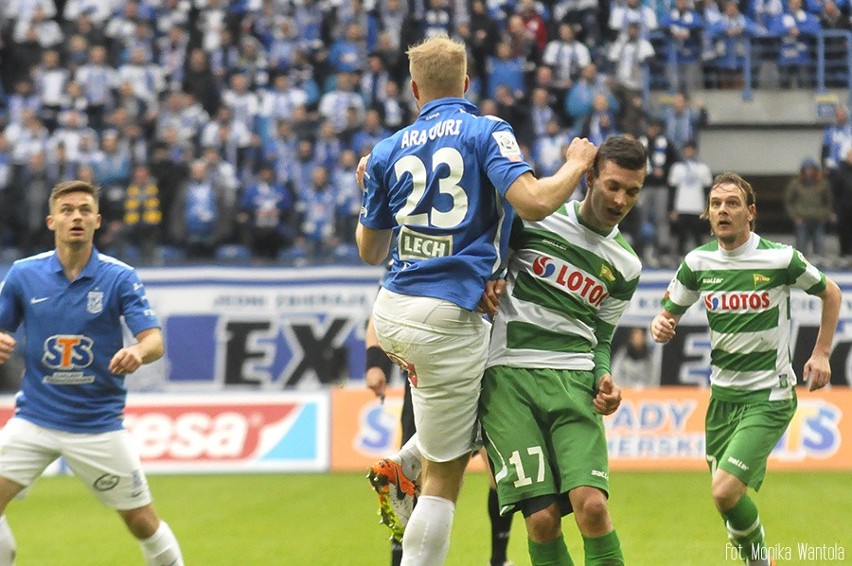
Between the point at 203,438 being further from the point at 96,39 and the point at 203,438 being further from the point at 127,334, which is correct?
the point at 96,39

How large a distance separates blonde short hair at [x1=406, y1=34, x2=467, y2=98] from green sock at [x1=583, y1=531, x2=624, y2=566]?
2061 millimetres

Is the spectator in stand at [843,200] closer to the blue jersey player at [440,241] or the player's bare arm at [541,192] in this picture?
the blue jersey player at [440,241]

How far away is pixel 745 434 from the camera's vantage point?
780cm

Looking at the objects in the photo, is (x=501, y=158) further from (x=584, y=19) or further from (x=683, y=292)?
(x=584, y=19)

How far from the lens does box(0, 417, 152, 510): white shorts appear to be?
718 centimetres

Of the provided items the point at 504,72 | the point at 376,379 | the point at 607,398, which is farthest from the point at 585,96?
the point at 607,398

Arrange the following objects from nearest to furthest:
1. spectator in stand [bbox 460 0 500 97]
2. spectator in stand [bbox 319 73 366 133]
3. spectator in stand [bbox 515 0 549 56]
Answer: spectator in stand [bbox 319 73 366 133], spectator in stand [bbox 460 0 500 97], spectator in stand [bbox 515 0 549 56]

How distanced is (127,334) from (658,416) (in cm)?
725

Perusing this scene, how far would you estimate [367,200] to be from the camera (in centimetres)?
621

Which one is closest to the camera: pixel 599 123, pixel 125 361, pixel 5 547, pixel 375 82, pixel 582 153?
pixel 582 153

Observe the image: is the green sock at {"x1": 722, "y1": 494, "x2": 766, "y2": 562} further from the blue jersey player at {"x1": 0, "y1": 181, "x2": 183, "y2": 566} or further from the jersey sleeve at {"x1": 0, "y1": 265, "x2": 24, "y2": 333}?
the jersey sleeve at {"x1": 0, "y1": 265, "x2": 24, "y2": 333}

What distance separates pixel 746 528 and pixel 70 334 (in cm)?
387

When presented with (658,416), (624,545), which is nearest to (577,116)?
(658,416)

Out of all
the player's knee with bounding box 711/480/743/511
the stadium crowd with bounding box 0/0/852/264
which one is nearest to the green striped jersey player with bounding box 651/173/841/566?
the player's knee with bounding box 711/480/743/511
